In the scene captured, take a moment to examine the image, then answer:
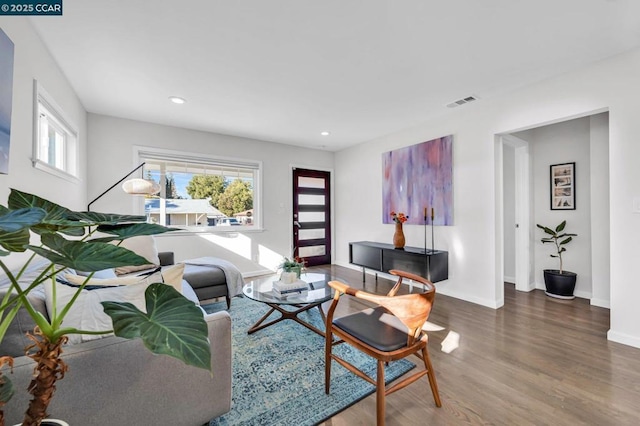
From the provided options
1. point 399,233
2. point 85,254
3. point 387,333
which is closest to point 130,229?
point 85,254

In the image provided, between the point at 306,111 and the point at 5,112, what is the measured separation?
8.65 feet

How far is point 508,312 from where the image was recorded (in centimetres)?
301

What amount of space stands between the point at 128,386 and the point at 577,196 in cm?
475

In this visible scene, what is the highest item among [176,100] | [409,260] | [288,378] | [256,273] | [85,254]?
[176,100]

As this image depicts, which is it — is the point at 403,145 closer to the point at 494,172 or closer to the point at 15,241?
the point at 494,172

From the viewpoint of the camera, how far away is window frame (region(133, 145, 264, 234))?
3852 millimetres

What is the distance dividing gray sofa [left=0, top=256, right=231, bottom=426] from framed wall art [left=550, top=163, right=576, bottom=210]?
430 cm

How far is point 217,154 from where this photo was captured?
4.39m

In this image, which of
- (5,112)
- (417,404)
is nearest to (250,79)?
(5,112)

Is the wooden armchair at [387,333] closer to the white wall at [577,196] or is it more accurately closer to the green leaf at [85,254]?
the green leaf at [85,254]

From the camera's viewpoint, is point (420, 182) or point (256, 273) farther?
point (256, 273)

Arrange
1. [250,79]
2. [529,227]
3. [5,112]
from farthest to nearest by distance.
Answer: [529,227] < [250,79] < [5,112]

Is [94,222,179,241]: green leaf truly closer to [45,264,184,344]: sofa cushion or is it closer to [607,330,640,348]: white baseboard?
[45,264,184,344]: sofa cushion

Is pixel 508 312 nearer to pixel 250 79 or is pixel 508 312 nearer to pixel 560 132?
pixel 560 132
